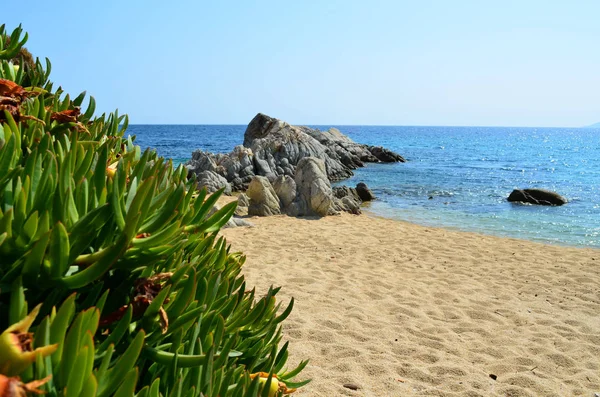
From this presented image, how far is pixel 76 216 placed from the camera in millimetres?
1118

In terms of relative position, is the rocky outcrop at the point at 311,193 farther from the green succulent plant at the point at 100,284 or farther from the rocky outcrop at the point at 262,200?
the green succulent plant at the point at 100,284

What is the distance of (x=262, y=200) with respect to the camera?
523 inches

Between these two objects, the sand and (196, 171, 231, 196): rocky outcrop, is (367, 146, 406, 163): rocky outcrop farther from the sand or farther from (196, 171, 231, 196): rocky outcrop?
the sand

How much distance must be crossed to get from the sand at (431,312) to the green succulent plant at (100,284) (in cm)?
290

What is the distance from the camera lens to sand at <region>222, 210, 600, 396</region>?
15.1ft

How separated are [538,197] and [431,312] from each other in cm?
1564

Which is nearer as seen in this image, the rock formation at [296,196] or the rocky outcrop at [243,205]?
the rock formation at [296,196]

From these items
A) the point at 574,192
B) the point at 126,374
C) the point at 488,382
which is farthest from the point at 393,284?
the point at 574,192

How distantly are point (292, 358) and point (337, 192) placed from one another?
502 inches

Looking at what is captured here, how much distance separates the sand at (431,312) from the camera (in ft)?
15.1

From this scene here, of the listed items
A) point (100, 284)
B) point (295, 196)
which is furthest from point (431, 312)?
point (295, 196)

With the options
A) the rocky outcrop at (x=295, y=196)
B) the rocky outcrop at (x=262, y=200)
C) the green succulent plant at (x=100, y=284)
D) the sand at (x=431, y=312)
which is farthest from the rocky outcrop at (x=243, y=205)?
the green succulent plant at (x=100, y=284)

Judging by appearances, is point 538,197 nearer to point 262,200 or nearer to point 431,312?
point 262,200

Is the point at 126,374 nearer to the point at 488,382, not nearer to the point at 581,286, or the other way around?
the point at 488,382
